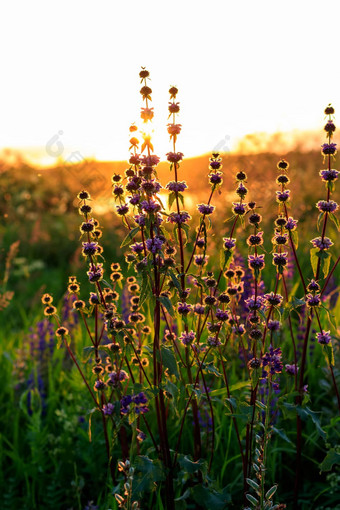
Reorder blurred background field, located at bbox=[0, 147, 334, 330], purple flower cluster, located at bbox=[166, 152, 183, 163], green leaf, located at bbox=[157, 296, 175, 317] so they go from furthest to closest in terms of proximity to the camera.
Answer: blurred background field, located at bbox=[0, 147, 334, 330]
purple flower cluster, located at bbox=[166, 152, 183, 163]
green leaf, located at bbox=[157, 296, 175, 317]

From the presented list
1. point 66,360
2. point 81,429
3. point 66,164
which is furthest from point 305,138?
point 81,429

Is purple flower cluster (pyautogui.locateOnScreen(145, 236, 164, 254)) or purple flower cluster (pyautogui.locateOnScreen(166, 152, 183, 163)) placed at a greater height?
purple flower cluster (pyautogui.locateOnScreen(166, 152, 183, 163))

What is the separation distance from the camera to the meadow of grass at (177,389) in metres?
2.30

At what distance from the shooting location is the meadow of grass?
2303mm

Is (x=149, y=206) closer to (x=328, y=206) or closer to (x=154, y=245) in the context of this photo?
(x=154, y=245)

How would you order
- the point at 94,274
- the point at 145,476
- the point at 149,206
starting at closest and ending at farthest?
the point at 149,206 < the point at 145,476 < the point at 94,274

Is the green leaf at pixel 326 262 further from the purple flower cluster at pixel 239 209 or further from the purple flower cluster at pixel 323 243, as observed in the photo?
the purple flower cluster at pixel 239 209

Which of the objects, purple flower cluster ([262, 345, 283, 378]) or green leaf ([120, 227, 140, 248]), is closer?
green leaf ([120, 227, 140, 248])

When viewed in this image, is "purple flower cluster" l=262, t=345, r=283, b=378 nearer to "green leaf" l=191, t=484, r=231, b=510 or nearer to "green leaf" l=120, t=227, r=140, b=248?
"green leaf" l=191, t=484, r=231, b=510

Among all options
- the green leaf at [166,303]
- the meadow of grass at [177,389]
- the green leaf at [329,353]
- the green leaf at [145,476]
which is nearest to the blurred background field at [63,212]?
the meadow of grass at [177,389]

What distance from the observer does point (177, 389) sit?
7.43 feet

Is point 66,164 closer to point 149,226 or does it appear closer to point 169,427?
point 169,427

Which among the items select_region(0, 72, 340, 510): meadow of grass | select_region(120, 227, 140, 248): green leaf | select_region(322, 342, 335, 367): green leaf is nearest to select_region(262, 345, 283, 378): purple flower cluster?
select_region(0, 72, 340, 510): meadow of grass

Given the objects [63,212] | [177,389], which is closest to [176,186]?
[177,389]
